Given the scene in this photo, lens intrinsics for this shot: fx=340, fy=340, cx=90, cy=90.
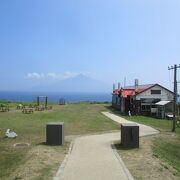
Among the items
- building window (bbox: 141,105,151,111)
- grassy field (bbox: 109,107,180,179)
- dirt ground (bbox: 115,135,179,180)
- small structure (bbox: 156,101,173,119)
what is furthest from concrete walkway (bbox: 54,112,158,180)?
building window (bbox: 141,105,151,111)

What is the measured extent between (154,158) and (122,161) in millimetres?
1762

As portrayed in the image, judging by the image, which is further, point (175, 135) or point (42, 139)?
point (175, 135)

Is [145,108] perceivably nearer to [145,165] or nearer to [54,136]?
[54,136]

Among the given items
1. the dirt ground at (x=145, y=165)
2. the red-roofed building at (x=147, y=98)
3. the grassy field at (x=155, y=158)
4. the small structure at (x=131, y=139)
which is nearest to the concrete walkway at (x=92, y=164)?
the dirt ground at (x=145, y=165)

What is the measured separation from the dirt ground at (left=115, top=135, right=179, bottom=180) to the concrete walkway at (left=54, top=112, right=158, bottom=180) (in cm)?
32

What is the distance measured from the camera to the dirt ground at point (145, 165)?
1095 cm

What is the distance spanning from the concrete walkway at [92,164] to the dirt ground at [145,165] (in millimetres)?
317

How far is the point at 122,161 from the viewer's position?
42.4 ft

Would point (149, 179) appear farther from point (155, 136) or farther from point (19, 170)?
point (155, 136)

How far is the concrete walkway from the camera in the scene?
10.5 metres

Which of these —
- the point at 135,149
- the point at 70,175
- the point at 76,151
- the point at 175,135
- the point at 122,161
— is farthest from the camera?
the point at 175,135

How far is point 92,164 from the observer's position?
12.2 meters

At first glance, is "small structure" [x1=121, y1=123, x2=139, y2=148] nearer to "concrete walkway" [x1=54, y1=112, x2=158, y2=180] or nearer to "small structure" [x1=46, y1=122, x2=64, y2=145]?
"concrete walkway" [x1=54, y1=112, x2=158, y2=180]

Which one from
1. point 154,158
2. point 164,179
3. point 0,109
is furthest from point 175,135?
point 0,109
